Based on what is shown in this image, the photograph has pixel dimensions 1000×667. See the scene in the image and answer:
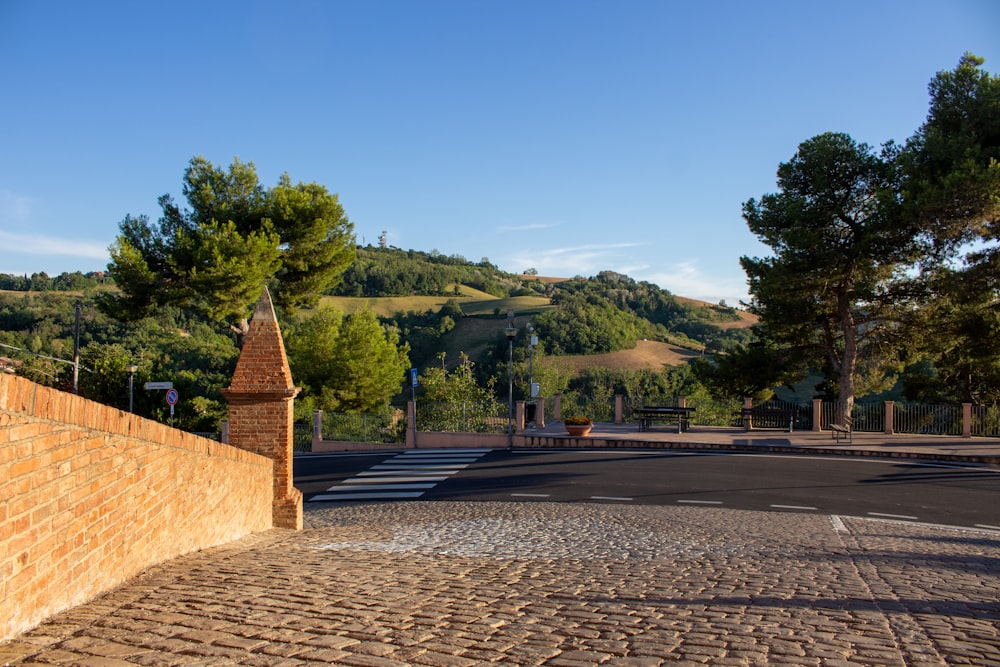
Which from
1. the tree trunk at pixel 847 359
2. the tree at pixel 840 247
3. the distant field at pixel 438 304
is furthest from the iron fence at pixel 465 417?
the distant field at pixel 438 304

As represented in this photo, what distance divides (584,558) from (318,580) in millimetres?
3340

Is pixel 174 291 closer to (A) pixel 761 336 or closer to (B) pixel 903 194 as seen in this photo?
(A) pixel 761 336

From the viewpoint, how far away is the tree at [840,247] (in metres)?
23.9

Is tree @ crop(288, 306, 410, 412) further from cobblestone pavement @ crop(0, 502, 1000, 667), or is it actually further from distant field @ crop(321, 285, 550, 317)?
distant field @ crop(321, 285, 550, 317)

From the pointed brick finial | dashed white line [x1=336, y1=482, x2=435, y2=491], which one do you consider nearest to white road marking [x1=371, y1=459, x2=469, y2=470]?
dashed white line [x1=336, y1=482, x2=435, y2=491]

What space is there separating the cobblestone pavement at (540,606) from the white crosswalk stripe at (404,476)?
21.8 ft

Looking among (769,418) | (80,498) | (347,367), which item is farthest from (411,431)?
(80,498)

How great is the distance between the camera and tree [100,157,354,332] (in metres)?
28.7

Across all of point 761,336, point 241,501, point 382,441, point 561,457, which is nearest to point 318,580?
point 241,501

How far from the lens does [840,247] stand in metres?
24.6

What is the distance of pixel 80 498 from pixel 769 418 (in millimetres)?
25348

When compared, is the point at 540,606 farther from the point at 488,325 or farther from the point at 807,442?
the point at 488,325

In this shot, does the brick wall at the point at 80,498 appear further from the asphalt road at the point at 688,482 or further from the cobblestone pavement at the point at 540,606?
the asphalt road at the point at 688,482

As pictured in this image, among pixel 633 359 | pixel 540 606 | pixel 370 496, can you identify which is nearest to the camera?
pixel 540 606
